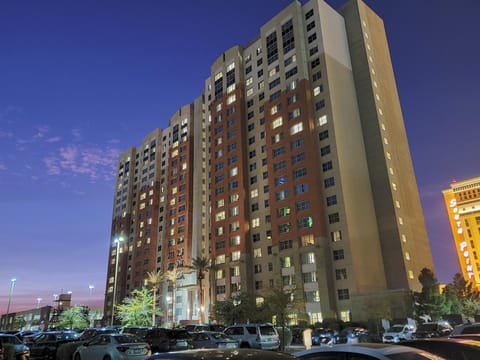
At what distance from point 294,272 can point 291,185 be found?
16868 mm

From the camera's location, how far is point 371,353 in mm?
6332

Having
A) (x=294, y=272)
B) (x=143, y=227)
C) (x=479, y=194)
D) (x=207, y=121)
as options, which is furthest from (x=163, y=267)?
(x=479, y=194)

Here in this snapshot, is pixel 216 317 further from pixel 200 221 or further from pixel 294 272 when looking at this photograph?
pixel 200 221

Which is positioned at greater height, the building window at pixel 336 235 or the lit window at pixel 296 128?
the lit window at pixel 296 128

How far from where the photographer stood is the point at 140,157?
146 meters

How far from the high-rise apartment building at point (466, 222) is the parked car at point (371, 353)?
149 metres

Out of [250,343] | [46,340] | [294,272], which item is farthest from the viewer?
[294,272]

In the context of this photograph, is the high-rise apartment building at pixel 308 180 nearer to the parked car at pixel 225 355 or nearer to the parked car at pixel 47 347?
the parked car at pixel 47 347

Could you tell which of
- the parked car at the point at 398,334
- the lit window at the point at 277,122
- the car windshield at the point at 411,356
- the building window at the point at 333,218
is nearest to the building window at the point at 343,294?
the building window at the point at 333,218

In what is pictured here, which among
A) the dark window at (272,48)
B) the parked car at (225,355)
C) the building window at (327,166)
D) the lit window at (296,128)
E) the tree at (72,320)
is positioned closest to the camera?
the parked car at (225,355)

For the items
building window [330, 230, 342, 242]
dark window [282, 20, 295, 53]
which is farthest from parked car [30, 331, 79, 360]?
dark window [282, 20, 295, 53]

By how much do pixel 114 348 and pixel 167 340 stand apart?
28.3ft

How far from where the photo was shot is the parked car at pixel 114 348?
17.3 meters

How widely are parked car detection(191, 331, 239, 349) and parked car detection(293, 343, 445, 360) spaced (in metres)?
19.2
